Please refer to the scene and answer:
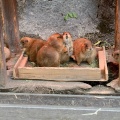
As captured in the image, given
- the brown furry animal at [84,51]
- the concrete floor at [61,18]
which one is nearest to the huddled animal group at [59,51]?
the brown furry animal at [84,51]

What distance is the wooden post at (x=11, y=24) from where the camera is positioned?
308 cm

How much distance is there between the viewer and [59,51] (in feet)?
9.23

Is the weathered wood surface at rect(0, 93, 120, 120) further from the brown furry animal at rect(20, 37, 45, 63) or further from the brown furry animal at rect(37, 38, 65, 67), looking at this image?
the brown furry animal at rect(20, 37, 45, 63)

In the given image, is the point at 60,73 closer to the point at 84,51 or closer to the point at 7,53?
the point at 84,51

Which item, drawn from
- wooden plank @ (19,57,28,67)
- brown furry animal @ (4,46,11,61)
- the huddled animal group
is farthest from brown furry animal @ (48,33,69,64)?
brown furry animal @ (4,46,11,61)

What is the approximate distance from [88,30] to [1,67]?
1306mm

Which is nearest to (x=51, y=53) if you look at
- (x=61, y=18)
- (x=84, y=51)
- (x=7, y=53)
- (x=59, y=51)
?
(x=59, y=51)

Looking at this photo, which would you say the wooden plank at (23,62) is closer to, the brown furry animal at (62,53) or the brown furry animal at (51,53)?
the brown furry animal at (51,53)

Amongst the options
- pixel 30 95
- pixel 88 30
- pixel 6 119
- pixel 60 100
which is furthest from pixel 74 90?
pixel 88 30

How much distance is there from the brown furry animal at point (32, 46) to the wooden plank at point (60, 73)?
272 mm

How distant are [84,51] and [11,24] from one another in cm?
68

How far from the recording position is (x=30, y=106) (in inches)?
103

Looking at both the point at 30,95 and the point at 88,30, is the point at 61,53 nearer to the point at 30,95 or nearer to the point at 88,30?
the point at 30,95

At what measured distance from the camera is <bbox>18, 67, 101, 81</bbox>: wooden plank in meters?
2.65
